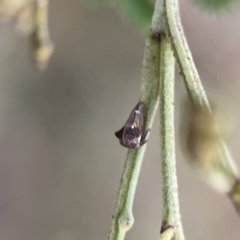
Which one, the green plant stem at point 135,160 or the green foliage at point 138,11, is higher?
the green foliage at point 138,11

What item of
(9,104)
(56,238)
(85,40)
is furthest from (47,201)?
(85,40)

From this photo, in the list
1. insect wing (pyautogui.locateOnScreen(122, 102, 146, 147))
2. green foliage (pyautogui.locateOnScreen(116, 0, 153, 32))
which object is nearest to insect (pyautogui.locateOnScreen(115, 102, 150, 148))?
insect wing (pyautogui.locateOnScreen(122, 102, 146, 147))

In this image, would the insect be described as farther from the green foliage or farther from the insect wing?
the green foliage

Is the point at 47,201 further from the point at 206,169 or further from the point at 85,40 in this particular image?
the point at 206,169

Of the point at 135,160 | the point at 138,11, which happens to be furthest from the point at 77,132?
the point at 135,160

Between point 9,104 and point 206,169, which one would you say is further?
point 9,104

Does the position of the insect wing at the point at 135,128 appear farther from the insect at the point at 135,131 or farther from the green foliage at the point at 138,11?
the green foliage at the point at 138,11

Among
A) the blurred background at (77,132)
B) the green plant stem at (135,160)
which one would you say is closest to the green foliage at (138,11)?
the blurred background at (77,132)
